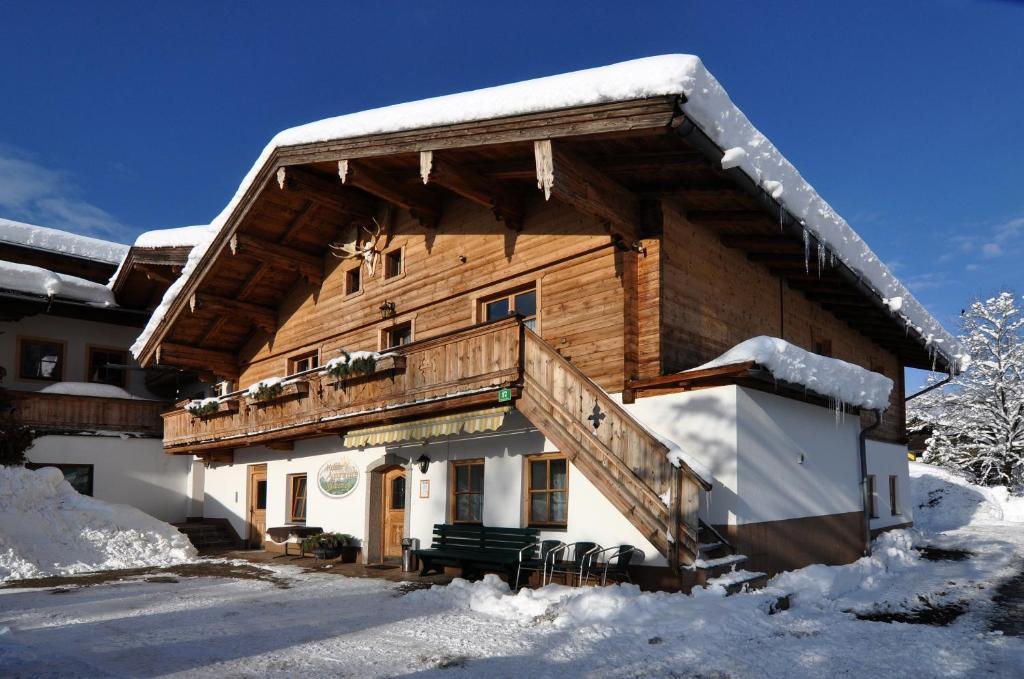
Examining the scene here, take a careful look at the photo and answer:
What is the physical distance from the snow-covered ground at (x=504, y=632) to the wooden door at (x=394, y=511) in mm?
3458

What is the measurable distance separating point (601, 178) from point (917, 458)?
101ft

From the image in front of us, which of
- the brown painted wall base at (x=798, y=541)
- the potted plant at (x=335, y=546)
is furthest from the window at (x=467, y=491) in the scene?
the brown painted wall base at (x=798, y=541)

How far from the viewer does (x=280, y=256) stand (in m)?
17.7

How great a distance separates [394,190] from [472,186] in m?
2.41

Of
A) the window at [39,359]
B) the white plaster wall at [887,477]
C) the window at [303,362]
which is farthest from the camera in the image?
the window at [39,359]

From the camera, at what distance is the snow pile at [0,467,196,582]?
15094 millimetres

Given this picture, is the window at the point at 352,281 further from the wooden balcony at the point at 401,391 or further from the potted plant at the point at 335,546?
the potted plant at the point at 335,546

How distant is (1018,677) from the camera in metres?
6.41

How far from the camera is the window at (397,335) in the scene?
52.9 ft

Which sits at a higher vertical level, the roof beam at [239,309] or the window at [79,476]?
the roof beam at [239,309]

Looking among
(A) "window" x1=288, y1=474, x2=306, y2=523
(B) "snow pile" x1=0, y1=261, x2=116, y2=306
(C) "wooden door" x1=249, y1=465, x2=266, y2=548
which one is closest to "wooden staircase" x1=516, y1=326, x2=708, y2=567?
(A) "window" x1=288, y1=474, x2=306, y2=523

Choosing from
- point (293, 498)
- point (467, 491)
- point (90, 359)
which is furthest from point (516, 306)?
point (90, 359)

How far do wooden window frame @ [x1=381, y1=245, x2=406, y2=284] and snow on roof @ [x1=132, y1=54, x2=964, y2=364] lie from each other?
309 centimetres

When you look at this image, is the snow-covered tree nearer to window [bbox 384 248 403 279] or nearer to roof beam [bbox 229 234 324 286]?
window [bbox 384 248 403 279]
